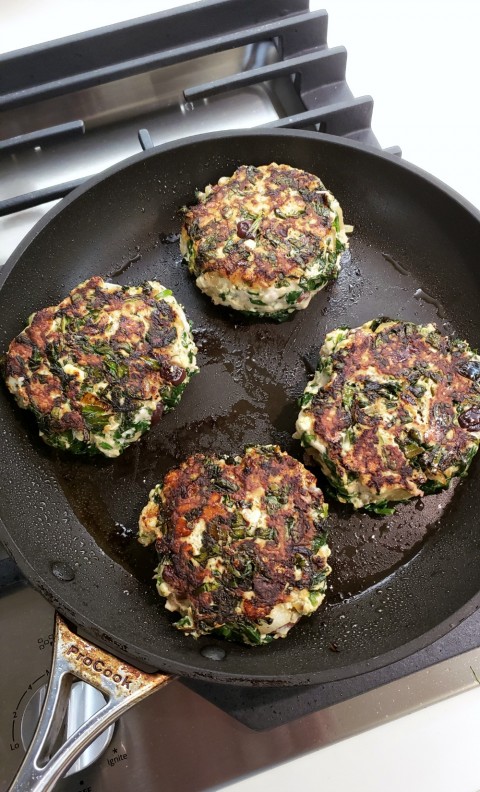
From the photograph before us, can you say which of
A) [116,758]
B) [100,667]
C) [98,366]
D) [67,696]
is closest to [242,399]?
[98,366]

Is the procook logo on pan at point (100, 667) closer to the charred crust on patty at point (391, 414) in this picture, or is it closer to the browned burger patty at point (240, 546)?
the browned burger patty at point (240, 546)

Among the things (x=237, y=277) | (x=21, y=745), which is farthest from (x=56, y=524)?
(x=237, y=277)

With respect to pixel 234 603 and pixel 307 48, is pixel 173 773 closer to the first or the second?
pixel 234 603

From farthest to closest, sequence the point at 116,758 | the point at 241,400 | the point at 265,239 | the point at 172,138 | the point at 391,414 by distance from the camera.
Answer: the point at 172,138 → the point at 241,400 → the point at 265,239 → the point at 391,414 → the point at 116,758

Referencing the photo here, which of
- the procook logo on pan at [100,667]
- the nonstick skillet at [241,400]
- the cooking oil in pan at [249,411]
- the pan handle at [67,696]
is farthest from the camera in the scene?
the cooking oil in pan at [249,411]

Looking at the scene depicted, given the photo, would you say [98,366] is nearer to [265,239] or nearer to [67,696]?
[265,239]

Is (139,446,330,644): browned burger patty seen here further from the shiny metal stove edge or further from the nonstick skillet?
the shiny metal stove edge

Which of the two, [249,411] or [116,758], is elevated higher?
[249,411]

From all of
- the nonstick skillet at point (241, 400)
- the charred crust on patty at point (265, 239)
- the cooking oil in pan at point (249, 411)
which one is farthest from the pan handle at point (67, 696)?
the charred crust on patty at point (265, 239)
